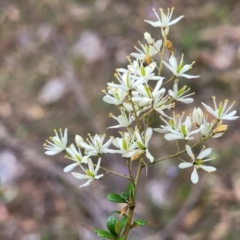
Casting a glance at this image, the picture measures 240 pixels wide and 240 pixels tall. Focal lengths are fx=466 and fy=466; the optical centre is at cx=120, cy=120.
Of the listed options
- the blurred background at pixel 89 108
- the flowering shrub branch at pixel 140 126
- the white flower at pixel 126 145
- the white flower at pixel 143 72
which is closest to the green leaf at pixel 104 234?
the flowering shrub branch at pixel 140 126

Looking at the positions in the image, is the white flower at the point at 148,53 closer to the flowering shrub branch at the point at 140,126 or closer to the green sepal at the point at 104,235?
the flowering shrub branch at the point at 140,126

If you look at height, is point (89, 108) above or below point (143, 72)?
above

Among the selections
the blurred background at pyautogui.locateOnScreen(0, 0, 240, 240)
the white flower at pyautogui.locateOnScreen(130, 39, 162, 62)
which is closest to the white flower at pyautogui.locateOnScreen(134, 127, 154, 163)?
the white flower at pyautogui.locateOnScreen(130, 39, 162, 62)

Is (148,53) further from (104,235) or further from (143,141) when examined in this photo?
(104,235)

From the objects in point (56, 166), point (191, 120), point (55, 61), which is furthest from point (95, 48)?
point (191, 120)

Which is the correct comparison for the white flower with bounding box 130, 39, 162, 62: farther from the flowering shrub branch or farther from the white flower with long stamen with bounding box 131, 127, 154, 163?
the white flower with long stamen with bounding box 131, 127, 154, 163

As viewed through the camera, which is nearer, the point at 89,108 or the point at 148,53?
the point at 148,53

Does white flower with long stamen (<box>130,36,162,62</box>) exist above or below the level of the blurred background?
below

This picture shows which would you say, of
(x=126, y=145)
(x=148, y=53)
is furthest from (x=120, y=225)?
(x=148, y=53)

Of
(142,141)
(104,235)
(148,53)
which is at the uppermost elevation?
(148,53)
